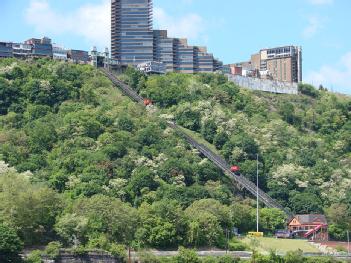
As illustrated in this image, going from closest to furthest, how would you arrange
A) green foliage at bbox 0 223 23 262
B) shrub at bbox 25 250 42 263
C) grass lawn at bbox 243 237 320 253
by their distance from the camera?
green foliage at bbox 0 223 23 262, shrub at bbox 25 250 42 263, grass lawn at bbox 243 237 320 253

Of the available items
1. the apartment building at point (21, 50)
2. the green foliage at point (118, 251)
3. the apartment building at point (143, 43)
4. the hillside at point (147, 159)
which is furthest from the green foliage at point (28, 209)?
the apartment building at point (143, 43)

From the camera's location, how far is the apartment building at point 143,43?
16925 cm

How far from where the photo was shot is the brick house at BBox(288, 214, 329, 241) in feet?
351

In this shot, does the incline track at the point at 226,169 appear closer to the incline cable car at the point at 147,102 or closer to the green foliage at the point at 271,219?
the incline cable car at the point at 147,102

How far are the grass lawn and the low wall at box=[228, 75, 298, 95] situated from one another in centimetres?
6196

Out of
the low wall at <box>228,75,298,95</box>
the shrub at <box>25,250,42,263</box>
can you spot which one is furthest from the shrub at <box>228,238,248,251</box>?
the low wall at <box>228,75,298,95</box>

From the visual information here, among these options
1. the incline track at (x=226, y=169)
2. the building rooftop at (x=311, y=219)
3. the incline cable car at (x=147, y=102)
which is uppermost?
the incline cable car at (x=147, y=102)

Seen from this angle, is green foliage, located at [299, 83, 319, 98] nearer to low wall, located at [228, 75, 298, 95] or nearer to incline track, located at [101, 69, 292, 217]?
low wall, located at [228, 75, 298, 95]

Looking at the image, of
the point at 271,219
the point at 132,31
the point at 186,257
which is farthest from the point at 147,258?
the point at 132,31

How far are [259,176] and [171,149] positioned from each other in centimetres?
1091

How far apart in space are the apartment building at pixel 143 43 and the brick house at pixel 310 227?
63581mm

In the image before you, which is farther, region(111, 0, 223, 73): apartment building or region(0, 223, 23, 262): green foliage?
region(111, 0, 223, 73): apartment building

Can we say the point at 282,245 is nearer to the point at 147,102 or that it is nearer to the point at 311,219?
the point at 311,219

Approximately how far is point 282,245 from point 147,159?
19750 mm
